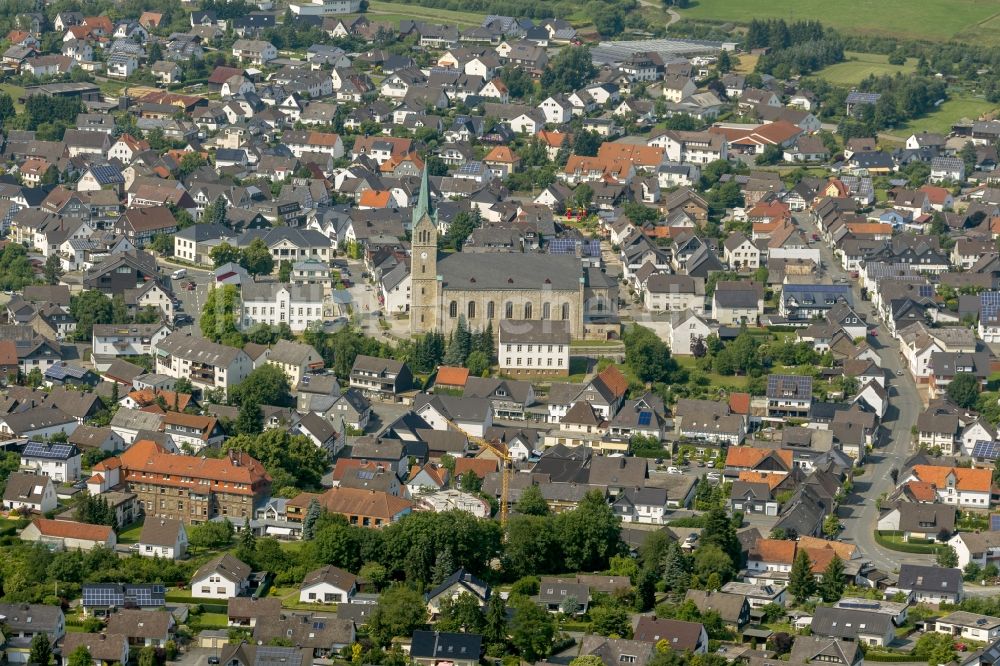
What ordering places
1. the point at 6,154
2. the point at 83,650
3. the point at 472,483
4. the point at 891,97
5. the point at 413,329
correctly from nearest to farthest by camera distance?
1. the point at 83,650
2. the point at 472,483
3. the point at 413,329
4. the point at 6,154
5. the point at 891,97

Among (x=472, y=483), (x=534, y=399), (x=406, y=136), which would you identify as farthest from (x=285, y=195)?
(x=472, y=483)

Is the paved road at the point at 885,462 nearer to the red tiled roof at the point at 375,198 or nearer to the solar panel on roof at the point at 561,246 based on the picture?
the solar panel on roof at the point at 561,246

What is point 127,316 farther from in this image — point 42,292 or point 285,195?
point 285,195

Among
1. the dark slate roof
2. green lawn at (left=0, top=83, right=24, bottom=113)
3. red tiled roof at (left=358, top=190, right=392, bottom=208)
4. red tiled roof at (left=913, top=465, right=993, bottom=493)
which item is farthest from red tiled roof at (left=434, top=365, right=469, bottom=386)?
green lawn at (left=0, top=83, right=24, bottom=113)

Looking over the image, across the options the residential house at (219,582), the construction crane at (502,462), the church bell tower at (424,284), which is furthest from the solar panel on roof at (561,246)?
the residential house at (219,582)

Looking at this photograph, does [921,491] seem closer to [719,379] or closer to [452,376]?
[719,379]

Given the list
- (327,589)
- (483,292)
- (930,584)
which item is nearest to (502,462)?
(327,589)
